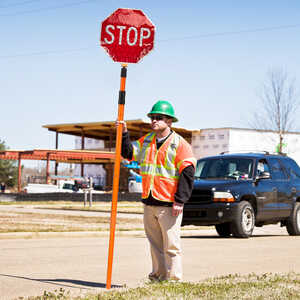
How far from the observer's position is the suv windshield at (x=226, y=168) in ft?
53.5

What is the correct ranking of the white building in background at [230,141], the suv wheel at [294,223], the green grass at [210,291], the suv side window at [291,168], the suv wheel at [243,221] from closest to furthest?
the green grass at [210,291] → the suv wheel at [243,221] → the suv wheel at [294,223] → the suv side window at [291,168] → the white building in background at [230,141]

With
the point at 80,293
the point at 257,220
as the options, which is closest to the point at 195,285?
the point at 80,293

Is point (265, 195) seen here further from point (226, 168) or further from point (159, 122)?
point (159, 122)

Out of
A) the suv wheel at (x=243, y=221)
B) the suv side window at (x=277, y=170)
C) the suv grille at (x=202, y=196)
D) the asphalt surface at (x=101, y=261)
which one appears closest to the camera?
the asphalt surface at (x=101, y=261)

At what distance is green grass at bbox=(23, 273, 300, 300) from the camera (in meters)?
6.32

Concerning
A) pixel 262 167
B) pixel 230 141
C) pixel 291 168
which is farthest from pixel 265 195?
pixel 230 141

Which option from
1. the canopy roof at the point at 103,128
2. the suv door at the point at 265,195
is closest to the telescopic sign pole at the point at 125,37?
the suv door at the point at 265,195

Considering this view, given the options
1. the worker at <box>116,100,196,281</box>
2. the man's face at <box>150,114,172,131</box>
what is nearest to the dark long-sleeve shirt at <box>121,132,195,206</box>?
the worker at <box>116,100,196,281</box>

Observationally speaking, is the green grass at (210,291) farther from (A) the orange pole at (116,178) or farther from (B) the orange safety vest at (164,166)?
(B) the orange safety vest at (164,166)

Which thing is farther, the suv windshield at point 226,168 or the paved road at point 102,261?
the suv windshield at point 226,168

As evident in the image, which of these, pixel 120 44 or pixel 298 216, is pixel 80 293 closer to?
pixel 120 44

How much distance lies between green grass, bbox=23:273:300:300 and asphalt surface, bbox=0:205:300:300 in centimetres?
49

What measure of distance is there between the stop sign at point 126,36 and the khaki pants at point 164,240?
1.64 meters

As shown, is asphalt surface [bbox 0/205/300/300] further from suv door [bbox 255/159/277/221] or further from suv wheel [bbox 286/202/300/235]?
suv wheel [bbox 286/202/300/235]
